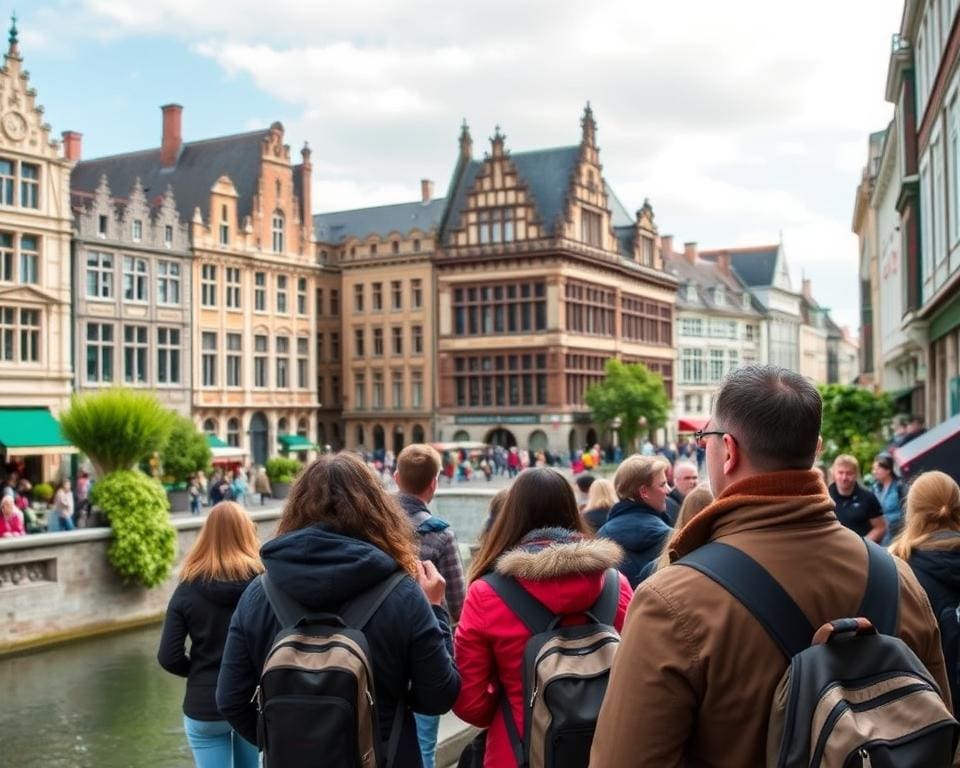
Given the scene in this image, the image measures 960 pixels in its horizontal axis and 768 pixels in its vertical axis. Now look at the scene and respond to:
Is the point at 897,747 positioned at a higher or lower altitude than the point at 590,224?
lower

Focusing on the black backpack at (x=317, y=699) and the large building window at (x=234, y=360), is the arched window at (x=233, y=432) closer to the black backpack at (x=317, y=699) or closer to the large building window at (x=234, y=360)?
the large building window at (x=234, y=360)

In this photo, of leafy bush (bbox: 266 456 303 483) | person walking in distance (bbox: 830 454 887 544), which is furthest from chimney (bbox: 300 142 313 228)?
person walking in distance (bbox: 830 454 887 544)

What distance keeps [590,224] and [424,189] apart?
1015 cm

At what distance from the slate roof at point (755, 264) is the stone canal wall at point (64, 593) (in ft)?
256

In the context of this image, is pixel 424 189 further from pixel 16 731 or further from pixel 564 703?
pixel 564 703

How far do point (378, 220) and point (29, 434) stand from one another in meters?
30.1

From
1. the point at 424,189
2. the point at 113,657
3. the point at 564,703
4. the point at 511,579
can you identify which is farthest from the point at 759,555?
the point at 424,189

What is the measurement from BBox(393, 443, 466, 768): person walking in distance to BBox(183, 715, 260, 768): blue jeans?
861 millimetres

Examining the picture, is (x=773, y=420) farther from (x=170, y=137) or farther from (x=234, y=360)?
(x=170, y=137)

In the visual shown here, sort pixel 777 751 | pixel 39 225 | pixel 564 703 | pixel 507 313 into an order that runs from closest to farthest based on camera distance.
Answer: pixel 777 751 → pixel 564 703 → pixel 39 225 → pixel 507 313

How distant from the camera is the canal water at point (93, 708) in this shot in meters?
11.5

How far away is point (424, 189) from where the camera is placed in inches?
2547

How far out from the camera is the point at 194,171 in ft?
173

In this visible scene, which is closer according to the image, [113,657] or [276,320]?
[113,657]
